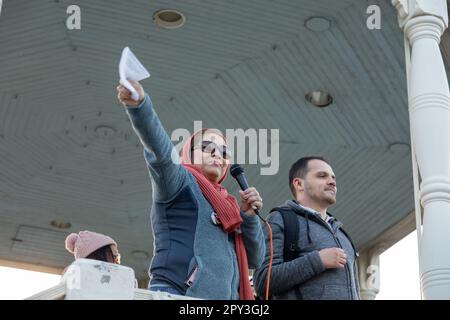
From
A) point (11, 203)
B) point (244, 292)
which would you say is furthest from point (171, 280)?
point (11, 203)

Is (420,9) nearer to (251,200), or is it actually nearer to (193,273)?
(251,200)

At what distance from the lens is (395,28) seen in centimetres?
1058

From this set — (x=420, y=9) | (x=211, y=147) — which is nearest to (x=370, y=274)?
(x=420, y=9)

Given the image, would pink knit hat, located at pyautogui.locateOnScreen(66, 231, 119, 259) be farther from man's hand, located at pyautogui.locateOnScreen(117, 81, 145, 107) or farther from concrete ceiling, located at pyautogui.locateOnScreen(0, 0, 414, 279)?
concrete ceiling, located at pyautogui.locateOnScreen(0, 0, 414, 279)

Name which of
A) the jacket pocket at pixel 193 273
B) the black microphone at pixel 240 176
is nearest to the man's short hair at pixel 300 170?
the black microphone at pixel 240 176

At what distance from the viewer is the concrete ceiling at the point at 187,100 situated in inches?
424

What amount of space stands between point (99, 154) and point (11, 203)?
175 cm

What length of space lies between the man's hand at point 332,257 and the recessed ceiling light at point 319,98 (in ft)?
22.1

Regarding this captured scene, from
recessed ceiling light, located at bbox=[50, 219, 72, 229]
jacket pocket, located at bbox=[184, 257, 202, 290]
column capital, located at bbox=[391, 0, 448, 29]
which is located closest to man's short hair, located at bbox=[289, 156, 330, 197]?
jacket pocket, located at bbox=[184, 257, 202, 290]

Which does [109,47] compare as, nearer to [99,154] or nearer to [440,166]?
[99,154]

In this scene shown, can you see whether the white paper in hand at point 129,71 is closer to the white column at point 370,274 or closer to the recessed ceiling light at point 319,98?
the recessed ceiling light at point 319,98

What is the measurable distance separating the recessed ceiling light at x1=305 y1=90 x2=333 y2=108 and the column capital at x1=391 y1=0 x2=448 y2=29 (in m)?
4.02

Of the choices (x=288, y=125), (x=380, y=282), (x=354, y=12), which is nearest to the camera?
(x=354, y=12)

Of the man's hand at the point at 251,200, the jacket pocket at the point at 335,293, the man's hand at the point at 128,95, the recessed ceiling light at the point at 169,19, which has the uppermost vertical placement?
the recessed ceiling light at the point at 169,19
